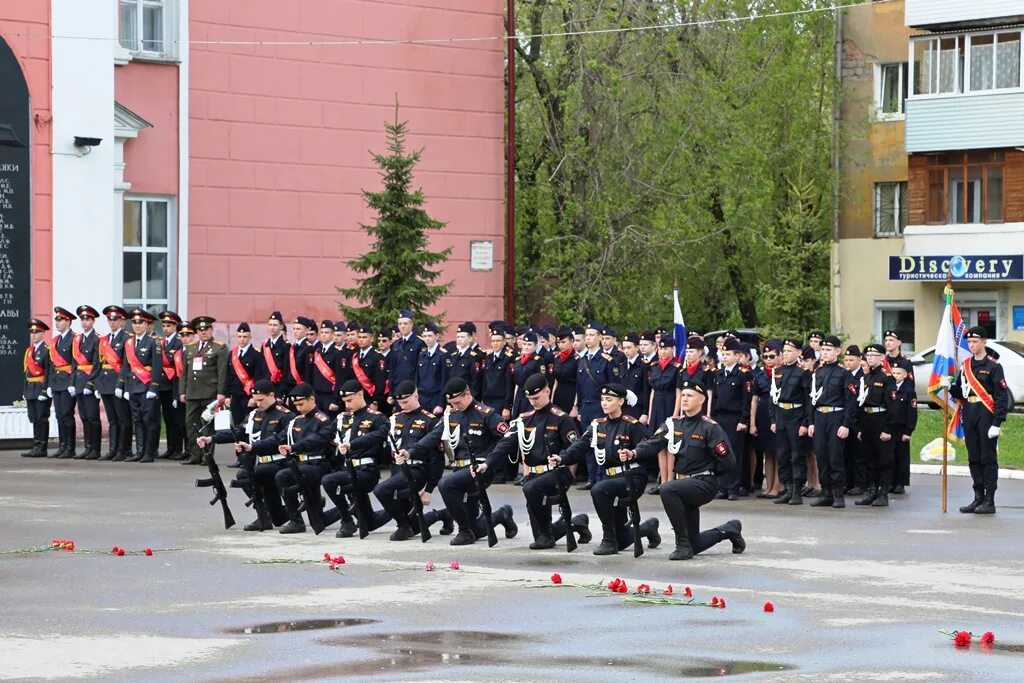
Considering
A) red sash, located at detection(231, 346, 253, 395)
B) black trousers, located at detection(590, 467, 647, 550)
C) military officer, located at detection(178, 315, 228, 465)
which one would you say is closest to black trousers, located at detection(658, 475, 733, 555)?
black trousers, located at detection(590, 467, 647, 550)

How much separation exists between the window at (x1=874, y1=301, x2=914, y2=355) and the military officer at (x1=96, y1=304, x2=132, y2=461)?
88.7 feet

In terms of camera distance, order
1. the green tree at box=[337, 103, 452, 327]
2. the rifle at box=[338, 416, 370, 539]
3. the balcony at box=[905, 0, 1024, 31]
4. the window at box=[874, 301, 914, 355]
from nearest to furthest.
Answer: the rifle at box=[338, 416, 370, 539] → the green tree at box=[337, 103, 452, 327] → the balcony at box=[905, 0, 1024, 31] → the window at box=[874, 301, 914, 355]

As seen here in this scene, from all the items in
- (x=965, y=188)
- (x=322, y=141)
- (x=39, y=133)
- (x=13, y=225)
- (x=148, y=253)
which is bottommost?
(x=148, y=253)

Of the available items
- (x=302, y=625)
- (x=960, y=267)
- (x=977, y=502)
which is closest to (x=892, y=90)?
(x=960, y=267)

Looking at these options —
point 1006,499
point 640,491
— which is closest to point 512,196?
point 1006,499

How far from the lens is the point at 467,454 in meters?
16.8

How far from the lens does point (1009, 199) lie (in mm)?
45562

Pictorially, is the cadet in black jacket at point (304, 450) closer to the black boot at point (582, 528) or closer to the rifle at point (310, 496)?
the rifle at point (310, 496)

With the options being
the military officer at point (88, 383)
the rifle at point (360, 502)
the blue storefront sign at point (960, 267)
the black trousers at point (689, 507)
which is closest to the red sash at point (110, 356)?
the military officer at point (88, 383)

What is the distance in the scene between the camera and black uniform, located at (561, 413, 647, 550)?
15.5 metres

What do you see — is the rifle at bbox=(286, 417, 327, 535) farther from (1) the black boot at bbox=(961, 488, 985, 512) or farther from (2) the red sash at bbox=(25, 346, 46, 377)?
(2) the red sash at bbox=(25, 346, 46, 377)

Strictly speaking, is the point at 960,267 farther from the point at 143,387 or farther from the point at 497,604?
the point at 497,604

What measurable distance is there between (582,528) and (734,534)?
1476 mm

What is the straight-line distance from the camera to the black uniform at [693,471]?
1519cm
